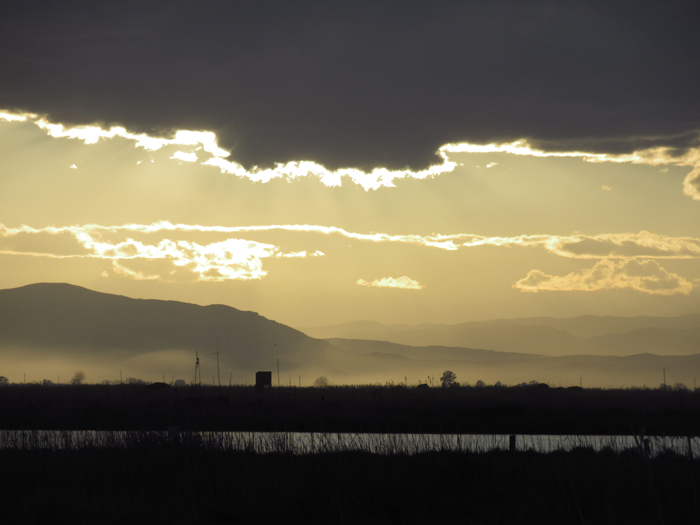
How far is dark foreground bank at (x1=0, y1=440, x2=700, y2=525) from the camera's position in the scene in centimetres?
1545

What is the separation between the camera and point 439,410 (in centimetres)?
5275

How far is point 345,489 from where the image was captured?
1694 cm

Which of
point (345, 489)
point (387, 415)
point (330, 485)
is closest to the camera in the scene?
point (345, 489)

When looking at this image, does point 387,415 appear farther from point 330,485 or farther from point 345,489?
point 345,489

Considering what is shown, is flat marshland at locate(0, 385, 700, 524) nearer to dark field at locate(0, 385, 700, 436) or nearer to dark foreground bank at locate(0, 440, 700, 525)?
dark foreground bank at locate(0, 440, 700, 525)

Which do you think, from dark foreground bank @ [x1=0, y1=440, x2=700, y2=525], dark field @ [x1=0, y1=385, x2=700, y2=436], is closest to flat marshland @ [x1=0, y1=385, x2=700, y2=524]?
dark foreground bank @ [x1=0, y1=440, x2=700, y2=525]

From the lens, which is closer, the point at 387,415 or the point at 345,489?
the point at 345,489

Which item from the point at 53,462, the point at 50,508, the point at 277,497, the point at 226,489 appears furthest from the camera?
the point at 53,462

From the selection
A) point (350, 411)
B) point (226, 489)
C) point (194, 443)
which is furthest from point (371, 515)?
point (350, 411)

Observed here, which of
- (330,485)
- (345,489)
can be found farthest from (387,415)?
(345,489)

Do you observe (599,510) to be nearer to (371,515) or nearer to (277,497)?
(371,515)

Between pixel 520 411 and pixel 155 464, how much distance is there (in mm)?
34863

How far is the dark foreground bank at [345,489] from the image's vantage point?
50.7 feet

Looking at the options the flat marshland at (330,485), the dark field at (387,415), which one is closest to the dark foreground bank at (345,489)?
the flat marshland at (330,485)
